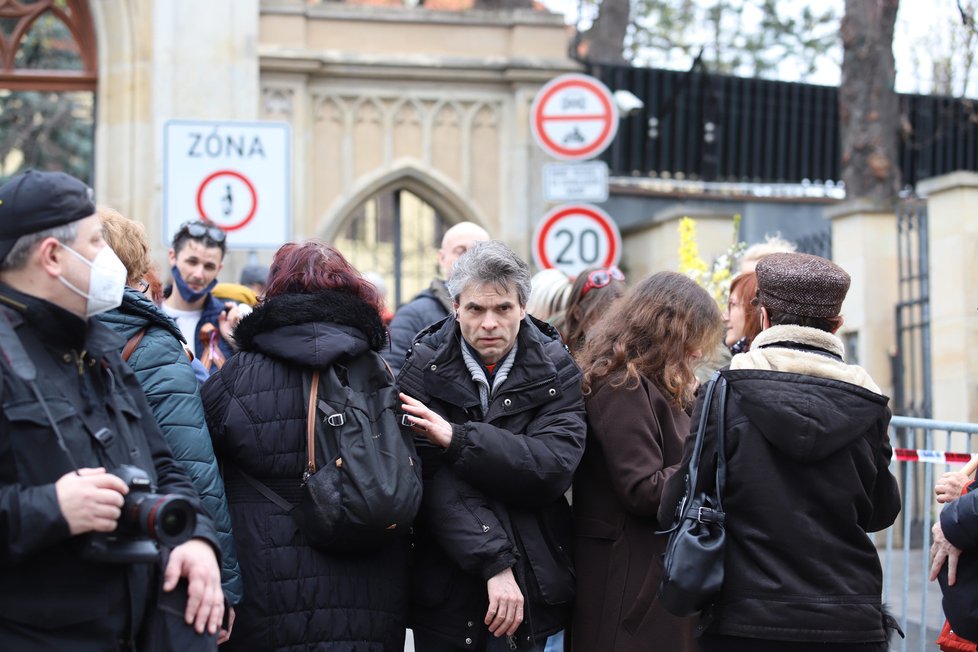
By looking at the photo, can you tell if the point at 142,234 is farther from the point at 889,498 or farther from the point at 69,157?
the point at 69,157

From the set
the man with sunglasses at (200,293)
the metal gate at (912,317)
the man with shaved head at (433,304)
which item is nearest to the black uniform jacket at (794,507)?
the man with shaved head at (433,304)

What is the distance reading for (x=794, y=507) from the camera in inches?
161

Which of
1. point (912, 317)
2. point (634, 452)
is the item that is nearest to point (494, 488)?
point (634, 452)

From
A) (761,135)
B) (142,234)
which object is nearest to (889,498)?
(142,234)

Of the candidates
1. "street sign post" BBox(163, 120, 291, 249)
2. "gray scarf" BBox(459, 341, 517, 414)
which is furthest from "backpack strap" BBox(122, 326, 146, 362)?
"street sign post" BBox(163, 120, 291, 249)

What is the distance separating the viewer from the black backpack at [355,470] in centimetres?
418

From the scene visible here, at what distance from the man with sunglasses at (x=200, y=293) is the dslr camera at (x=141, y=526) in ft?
9.33

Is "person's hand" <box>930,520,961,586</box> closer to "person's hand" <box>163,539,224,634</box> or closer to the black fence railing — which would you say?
"person's hand" <box>163,539,224,634</box>

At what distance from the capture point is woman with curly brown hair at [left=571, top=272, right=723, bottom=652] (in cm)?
475

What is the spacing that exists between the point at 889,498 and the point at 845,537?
238 mm

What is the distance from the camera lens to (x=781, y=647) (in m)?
4.07

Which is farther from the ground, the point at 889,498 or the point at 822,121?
the point at 822,121

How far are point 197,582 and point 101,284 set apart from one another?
810 millimetres

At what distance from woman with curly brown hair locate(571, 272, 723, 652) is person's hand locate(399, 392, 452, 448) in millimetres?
620
